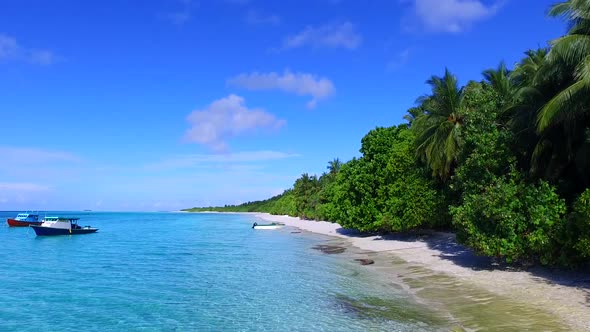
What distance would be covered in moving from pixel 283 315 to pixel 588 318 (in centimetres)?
970

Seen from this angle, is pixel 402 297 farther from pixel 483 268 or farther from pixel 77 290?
pixel 77 290

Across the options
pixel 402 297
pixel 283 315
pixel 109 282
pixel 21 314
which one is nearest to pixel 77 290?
pixel 109 282

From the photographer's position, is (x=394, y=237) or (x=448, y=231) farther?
(x=394, y=237)

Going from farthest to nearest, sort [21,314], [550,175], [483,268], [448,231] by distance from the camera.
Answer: [448,231] < [483,268] < [550,175] < [21,314]

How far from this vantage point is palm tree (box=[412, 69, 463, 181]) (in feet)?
106

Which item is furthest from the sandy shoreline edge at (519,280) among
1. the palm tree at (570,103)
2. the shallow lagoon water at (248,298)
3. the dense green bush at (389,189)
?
the palm tree at (570,103)

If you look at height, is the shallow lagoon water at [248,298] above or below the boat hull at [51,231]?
below

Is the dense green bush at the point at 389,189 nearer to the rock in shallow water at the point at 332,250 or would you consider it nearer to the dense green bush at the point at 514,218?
the rock in shallow water at the point at 332,250

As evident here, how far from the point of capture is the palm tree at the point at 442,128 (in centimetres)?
3219

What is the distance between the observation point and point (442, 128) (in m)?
33.3

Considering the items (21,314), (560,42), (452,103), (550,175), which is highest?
(452,103)

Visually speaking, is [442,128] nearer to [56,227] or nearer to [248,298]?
[248,298]

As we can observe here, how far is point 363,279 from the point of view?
76.9 ft

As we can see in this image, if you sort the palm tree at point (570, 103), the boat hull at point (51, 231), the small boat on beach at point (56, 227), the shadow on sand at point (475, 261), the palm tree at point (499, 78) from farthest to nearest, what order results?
the boat hull at point (51, 231) < the small boat on beach at point (56, 227) < the palm tree at point (499, 78) < the shadow on sand at point (475, 261) < the palm tree at point (570, 103)
